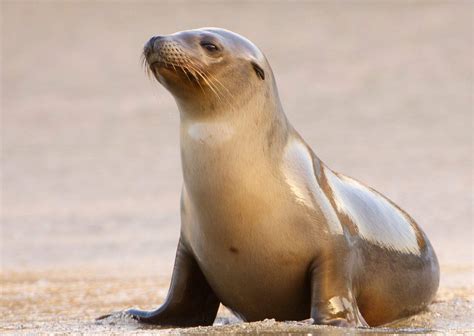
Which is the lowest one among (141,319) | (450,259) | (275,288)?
(450,259)

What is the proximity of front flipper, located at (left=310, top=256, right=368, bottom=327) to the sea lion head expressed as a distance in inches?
32.4

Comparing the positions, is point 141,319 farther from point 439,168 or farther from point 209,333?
point 439,168

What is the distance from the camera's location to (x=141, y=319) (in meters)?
5.87

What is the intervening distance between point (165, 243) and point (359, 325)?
22.4 feet

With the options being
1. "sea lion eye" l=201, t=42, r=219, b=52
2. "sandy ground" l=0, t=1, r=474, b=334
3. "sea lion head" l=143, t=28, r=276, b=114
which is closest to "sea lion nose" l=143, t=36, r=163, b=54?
"sea lion head" l=143, t=28, r=276, b=114

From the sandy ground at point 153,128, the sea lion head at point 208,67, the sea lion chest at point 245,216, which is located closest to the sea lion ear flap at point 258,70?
the sea lion head at point 208,67

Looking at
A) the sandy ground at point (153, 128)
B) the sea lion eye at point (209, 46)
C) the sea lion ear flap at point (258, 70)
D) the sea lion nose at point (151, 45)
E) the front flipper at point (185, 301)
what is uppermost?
the sea lion nose at point (151, 45)

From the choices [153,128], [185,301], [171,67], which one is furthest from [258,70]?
[153,128]

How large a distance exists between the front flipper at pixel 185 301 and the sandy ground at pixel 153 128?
0.44 m

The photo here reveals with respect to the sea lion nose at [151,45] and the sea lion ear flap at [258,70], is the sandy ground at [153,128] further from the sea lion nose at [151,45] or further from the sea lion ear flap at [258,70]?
the sea lion nose at [151,45]

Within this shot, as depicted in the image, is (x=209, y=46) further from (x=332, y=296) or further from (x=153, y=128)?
(x=153, y=128)

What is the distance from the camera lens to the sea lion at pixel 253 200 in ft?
17.4

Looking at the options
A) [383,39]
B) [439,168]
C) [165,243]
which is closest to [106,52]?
[383,39]

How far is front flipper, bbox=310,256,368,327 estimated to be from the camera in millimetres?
5254
